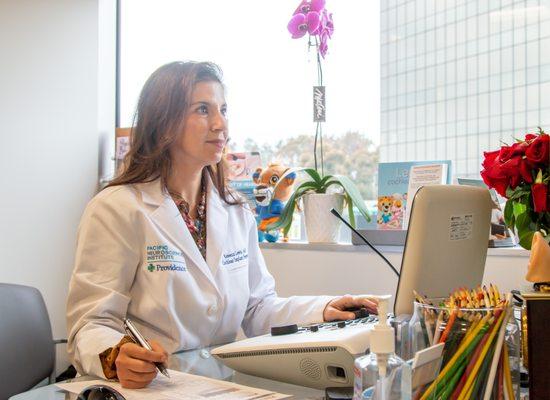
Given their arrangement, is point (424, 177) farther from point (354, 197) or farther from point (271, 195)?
point (271, 195)

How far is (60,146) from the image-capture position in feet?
10.1

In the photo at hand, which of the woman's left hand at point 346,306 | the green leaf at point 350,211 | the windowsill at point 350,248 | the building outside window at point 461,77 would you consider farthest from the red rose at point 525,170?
the green leaf at point 350,211

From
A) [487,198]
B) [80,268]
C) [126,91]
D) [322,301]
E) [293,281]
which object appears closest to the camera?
[487,198]

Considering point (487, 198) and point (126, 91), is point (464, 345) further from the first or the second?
point (126, 91)

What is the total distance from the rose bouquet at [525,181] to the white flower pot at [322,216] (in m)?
1.11

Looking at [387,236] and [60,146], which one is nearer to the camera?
[387,236]

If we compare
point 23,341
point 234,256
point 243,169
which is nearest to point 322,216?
point 243,169

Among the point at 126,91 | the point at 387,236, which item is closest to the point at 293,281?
the point at 387,236

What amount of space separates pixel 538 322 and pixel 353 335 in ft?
1.06

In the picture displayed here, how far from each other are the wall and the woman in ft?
4.50

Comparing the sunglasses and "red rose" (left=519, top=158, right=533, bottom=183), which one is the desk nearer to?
the sunglasses

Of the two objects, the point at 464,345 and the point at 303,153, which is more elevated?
the point at 303,153

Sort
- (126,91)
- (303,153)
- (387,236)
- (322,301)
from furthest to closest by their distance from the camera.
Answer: (126,91) → (303,153) → (387,236) → (322,301)

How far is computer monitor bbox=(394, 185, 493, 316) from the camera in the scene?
38.0 inches
